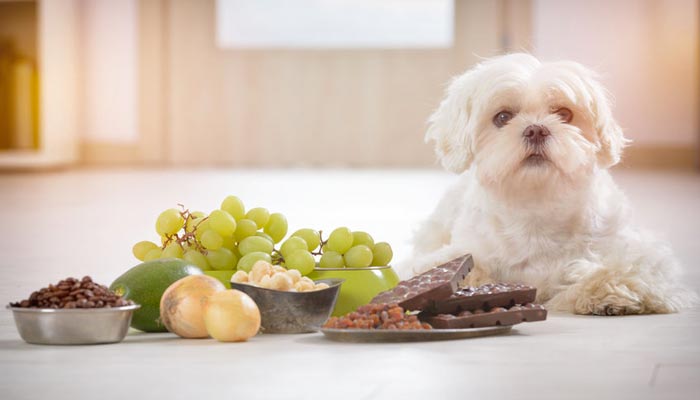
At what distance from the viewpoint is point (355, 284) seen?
2742mm

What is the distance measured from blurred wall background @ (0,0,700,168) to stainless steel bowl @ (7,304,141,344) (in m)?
10.1

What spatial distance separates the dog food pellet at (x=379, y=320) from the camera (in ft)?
7.76

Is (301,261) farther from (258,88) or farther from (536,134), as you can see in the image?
(258,88)

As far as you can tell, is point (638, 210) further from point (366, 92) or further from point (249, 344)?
point (366, 92)

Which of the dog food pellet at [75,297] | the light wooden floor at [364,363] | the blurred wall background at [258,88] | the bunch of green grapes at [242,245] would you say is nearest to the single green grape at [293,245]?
the bunch of green grapes at [242,245]

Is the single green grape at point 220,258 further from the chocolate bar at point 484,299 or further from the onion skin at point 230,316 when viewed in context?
the chocolate bar at point 484,299

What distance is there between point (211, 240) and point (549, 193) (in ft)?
2.84

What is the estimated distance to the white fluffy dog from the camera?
9.48ft

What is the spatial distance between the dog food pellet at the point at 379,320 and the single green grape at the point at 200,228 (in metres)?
0.55

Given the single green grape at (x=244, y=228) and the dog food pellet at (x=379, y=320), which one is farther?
the single green grape at (x=244, y=228)

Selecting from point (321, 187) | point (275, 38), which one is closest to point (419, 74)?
point (275, 38)

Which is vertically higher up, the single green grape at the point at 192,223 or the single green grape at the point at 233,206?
the single green grape at the point at 233,206

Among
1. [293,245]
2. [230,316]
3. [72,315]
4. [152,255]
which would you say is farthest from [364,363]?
[152,255]

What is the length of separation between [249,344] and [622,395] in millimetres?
834
